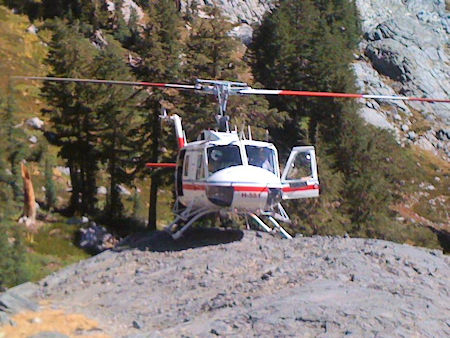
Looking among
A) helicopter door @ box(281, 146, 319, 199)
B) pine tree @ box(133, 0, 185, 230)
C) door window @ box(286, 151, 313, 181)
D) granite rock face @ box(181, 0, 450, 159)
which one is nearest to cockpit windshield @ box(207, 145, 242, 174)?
helicopter door @ box(281, 146, 319, 199)

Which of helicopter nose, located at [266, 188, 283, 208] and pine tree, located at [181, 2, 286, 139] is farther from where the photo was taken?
pine tree, located at [181, 2, 286, 139]

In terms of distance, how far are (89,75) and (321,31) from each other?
97.0 ft

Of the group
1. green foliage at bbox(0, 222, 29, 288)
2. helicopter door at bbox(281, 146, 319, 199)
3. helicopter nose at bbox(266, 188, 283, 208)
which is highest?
helicopter door at bbox(281, 146, 319, 199)

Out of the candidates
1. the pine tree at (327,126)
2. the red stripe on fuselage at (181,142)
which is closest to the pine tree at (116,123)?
the pine tree at (327,126)

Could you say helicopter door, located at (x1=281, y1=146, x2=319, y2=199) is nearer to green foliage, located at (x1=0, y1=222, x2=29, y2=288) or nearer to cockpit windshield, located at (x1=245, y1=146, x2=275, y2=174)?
cockpit windshield, located at (x1=245, y1=146, x2=275, y2=174)

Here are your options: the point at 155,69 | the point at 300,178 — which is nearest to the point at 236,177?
the point at 300,178

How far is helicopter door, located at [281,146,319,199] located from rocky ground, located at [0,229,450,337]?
5.22ft

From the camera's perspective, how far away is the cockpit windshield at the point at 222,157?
54.2 feet

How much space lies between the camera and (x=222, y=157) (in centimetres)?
1666

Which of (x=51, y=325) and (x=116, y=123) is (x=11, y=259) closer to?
(x=51, y=325)

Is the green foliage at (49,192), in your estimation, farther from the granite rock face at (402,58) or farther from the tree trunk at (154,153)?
the granite rock face at (402,58)

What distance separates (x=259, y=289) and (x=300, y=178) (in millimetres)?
6653

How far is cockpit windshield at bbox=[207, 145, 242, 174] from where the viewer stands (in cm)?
1653

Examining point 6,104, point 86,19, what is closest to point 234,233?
point 6,104
